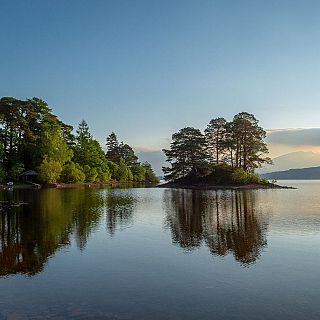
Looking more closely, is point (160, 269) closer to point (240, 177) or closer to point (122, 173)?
point (240, 177)

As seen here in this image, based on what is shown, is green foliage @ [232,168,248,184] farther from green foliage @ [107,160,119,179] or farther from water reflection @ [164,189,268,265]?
green foliage @ [107,160,119,179]

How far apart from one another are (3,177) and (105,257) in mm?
70725

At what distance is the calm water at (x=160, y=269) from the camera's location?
1009 centimetres

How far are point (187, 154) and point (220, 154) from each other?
864 centimetres

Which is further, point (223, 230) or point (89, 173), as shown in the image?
point (89, 173)

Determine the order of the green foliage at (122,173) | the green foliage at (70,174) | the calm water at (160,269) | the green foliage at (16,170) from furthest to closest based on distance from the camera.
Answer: the green foliage at (122,173) < the green foliage at (70,174) < the green foliage at (16,170) < the calm water at (160,269)

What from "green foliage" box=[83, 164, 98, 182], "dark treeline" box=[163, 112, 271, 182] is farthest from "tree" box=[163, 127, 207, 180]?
"green foliage" box=[83, 164, 98, 182]

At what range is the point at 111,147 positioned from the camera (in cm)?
15200

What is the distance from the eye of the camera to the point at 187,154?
290 ft

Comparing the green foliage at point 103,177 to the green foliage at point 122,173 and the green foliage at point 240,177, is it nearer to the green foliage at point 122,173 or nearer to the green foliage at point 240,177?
the green foliage at point 122,173

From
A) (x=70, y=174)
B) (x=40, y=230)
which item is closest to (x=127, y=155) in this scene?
(x=70, y=174)

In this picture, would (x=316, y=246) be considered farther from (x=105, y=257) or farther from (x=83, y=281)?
(x=83, y=281)

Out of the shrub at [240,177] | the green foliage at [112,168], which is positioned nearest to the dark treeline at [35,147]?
the green foliage at [112,168]

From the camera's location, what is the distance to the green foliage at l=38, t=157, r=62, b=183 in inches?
3228
